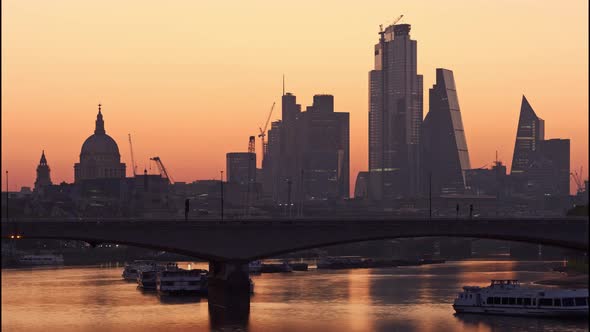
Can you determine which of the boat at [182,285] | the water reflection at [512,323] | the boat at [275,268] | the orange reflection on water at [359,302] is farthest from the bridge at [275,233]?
the boat at [275,268]

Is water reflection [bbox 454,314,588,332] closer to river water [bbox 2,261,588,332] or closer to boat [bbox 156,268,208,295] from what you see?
river water [bbox 2,261,588,332]

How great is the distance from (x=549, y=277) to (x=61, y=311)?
7029cm

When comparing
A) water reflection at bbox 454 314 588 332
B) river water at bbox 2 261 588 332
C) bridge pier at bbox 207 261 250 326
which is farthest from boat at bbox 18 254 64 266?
water reflection at bbox 454 314 588 332

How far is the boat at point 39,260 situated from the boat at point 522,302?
326 ft

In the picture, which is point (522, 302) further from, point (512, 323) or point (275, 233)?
point (275, 233)

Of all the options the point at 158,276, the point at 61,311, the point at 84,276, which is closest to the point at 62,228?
the point at 61,311

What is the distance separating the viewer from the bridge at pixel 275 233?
106 meters

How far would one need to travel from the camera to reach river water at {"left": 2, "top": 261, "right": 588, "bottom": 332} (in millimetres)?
90500

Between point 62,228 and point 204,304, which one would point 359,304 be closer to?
point 204,304

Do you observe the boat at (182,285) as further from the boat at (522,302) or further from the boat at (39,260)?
the boat at (39,260)

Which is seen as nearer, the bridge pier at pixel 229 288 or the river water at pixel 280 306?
the river water at pixel 280 306

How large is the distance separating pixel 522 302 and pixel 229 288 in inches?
973

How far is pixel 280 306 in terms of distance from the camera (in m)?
107

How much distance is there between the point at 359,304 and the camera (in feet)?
359
